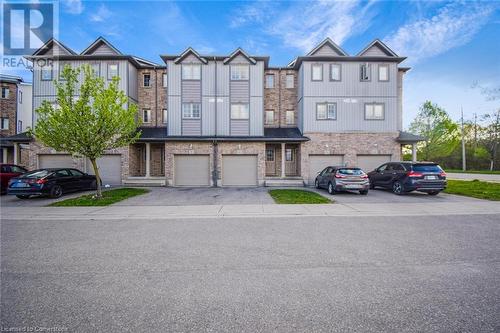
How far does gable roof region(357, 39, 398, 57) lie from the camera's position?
17.8 meters

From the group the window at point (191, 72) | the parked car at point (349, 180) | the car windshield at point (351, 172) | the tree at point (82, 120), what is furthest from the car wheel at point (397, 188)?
the window at point (191, 72)

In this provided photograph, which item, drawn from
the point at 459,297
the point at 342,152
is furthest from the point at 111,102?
the point at 342,152

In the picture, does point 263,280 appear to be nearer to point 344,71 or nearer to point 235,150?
point 235,150

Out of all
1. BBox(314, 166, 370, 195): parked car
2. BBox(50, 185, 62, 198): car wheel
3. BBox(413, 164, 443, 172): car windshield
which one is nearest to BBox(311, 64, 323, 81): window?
BBox(314, 166, 370, 195): parked car

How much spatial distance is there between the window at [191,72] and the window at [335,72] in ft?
34.6

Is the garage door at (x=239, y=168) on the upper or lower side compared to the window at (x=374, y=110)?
lower

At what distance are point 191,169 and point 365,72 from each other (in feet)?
51.6

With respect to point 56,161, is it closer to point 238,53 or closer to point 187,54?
point 187,54

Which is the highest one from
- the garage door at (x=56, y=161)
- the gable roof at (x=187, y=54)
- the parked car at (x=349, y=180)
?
the gable roof at (x=187, y=54)

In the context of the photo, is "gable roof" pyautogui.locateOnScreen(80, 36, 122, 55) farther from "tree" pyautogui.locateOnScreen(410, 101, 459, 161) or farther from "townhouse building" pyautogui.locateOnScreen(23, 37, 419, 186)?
"tree" pyautogui.locateOnScreen(410, 101, 459, 161)

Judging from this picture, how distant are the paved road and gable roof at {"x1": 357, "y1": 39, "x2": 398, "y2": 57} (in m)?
16.2

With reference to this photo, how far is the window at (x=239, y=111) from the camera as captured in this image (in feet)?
58.8

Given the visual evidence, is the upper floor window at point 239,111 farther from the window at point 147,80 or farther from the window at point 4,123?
the window at point 4,123

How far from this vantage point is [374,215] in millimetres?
7809
